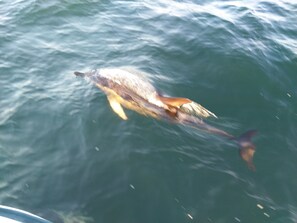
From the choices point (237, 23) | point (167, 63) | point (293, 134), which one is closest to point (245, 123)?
point (293, 134)

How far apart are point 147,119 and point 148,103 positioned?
47 cm

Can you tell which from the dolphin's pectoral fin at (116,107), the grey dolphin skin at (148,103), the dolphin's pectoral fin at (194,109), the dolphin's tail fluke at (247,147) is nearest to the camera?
the dolphin's tail fluke at (247,147)

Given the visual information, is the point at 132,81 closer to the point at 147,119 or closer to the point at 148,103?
the point at 148,103

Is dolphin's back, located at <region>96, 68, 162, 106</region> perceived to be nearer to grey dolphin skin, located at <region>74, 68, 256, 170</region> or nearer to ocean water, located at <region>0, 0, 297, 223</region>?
grey dolphin skin, located at <region>74, 68, 256, 170</region>

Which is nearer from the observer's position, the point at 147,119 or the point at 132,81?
the point at 147,119

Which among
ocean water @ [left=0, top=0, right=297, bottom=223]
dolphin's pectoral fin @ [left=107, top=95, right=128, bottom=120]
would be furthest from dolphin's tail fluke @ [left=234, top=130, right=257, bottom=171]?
dolphin's pectoral fin @ [left=107, top=95, right=128, bottom=120]

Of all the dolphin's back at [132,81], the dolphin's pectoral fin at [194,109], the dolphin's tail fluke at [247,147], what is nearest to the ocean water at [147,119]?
the dolphin's tail fluke at [247,147]

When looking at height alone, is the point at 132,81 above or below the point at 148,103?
above

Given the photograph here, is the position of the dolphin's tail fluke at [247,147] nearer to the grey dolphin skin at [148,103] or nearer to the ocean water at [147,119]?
the grey dolphin skin at [148,103]

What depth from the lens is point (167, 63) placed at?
1245 cm

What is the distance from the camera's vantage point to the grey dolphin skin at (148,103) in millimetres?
9086

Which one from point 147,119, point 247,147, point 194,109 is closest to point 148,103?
point 147,119

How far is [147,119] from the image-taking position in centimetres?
995

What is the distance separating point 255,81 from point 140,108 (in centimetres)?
394
